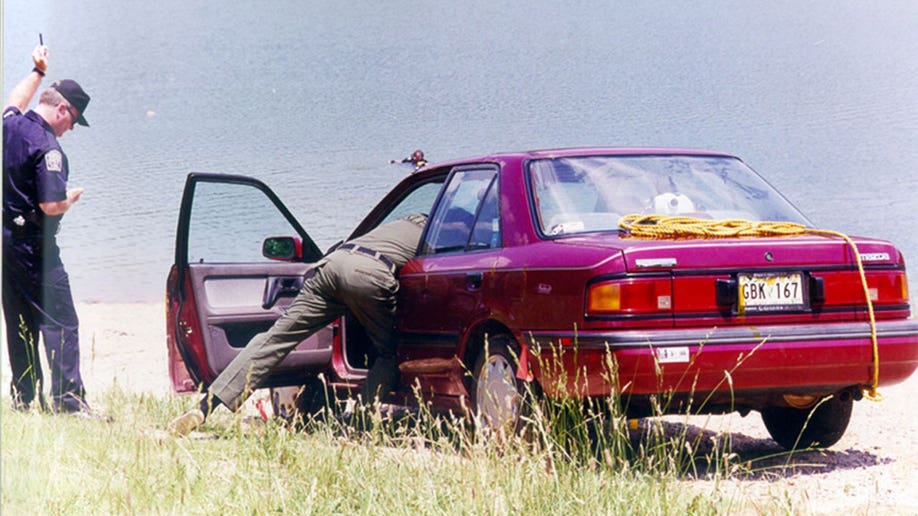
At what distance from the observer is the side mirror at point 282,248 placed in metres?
7.51

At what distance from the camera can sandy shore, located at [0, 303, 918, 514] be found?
5129 mm

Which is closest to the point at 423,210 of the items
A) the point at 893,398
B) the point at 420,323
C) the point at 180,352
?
the point at 420,323

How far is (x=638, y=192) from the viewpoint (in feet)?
20.1

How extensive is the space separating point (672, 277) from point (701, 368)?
42 cm

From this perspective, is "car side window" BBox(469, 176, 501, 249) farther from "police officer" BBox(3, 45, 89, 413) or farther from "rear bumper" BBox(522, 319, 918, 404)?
"police officer" BBox(3, 45, 89, 413)

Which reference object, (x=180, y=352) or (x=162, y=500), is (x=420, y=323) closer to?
(x=180, y=352)

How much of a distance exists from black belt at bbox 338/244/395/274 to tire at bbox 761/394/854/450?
2223 millimetres

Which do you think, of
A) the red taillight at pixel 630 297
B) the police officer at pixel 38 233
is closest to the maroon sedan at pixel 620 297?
the red taillight at pixel 630 297

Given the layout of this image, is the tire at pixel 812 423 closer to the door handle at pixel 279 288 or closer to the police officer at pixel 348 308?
the police officer at pixel 348 308

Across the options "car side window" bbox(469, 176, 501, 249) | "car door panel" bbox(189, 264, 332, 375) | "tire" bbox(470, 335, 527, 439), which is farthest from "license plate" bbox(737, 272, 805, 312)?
"car door panel" bbox(189, 264, 332, 375)

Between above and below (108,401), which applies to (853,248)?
above

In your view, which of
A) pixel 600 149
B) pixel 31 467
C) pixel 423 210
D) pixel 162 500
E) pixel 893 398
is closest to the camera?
pixel 162 500

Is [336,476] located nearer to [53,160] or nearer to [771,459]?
[771,459]

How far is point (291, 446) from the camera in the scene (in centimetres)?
536
